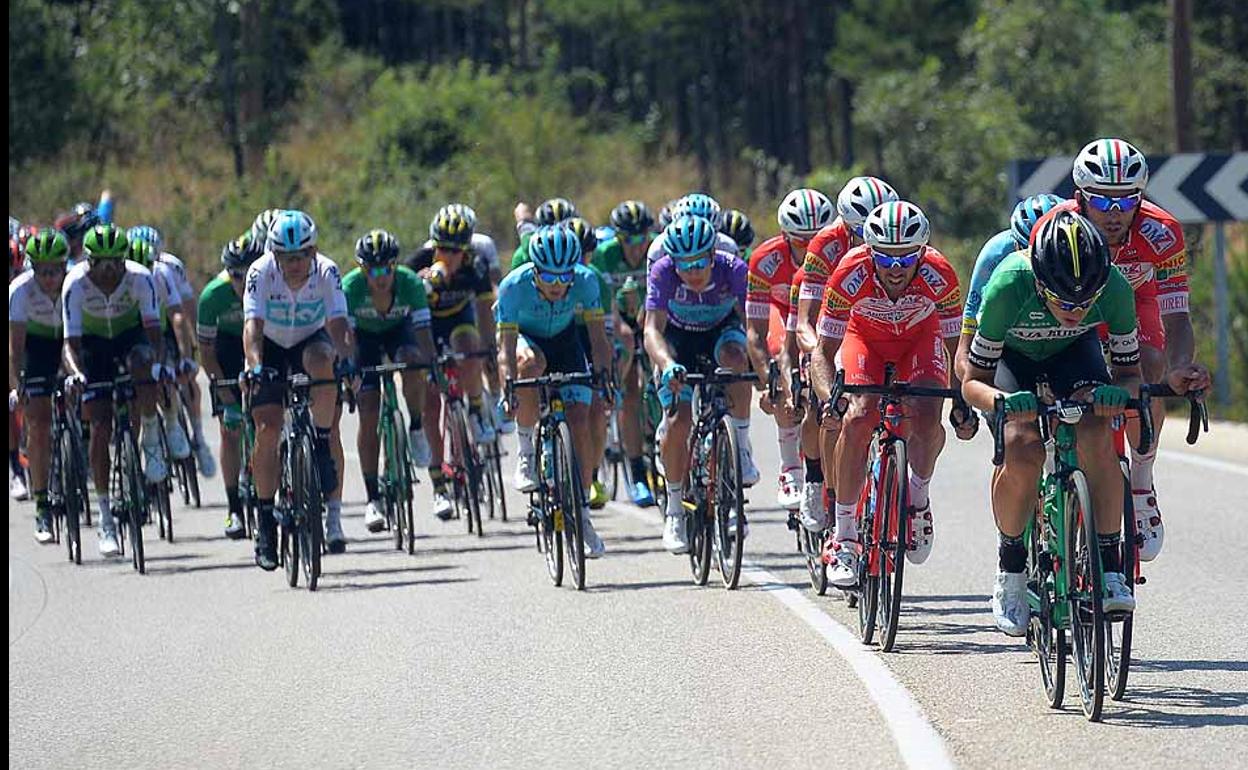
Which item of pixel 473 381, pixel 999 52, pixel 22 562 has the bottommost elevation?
pixel 22 562

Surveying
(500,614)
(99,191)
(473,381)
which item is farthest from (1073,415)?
(99,191)

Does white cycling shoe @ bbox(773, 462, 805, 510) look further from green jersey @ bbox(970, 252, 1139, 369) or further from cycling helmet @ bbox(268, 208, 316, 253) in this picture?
green jersey @ bbox(970, 252, 1139, 369)

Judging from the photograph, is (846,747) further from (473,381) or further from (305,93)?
(305,93)

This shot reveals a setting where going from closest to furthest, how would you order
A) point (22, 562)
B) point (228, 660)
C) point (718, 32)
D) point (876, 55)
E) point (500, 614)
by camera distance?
point (228, 660) < point (500, 614) < point (22, 562) < point (876, 55) < point (718, 32)

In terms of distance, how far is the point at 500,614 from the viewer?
1132 cm

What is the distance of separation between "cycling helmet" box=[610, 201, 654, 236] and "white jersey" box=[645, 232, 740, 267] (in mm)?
1387

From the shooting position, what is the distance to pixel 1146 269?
999cm

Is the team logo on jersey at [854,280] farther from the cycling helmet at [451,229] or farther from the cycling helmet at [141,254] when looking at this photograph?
the cycling helmet at [141,254]

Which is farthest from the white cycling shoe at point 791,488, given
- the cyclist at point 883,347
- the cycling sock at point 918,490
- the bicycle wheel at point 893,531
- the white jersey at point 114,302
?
the white jersey at point 114,302

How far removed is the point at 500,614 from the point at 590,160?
129 feet

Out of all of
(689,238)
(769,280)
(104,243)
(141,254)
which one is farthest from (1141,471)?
(141,254)

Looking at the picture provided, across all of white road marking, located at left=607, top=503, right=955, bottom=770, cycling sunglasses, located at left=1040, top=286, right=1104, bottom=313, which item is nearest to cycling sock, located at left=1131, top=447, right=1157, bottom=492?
white road marking, located at left=607, top=503, right=955, bottom=770

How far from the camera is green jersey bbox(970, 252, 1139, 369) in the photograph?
27.8 ft

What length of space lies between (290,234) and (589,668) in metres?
4.24
